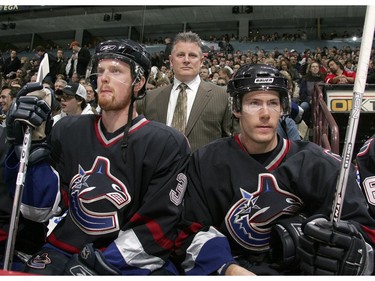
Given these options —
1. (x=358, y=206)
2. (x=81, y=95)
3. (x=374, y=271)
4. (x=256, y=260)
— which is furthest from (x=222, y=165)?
(x=81, y=95)

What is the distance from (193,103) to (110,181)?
1.50 metres

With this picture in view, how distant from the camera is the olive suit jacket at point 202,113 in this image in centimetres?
308

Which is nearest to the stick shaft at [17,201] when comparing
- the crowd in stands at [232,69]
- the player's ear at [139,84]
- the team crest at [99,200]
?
the team crest at [99,200]

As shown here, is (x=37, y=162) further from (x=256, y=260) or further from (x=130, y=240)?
(x=256, y=260)

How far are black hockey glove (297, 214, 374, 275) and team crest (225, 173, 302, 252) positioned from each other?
0.82 ft

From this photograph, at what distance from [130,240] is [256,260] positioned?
1.75ft

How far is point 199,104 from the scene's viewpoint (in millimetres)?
3129

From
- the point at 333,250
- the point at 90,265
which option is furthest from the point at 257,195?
the point at 90,265

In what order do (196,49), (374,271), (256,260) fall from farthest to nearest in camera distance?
1. (196,49)
2. (256,260)
3. (374,271)

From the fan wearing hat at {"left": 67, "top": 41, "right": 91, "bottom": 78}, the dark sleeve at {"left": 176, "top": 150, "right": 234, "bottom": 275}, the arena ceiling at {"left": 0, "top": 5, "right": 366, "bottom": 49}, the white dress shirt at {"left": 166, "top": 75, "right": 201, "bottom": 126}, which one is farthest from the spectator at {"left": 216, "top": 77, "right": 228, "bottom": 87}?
the arena ceiling at {"left": 0, "top": 5, "right": 366, "bottom": 49}

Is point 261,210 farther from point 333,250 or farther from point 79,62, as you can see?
point 79,62

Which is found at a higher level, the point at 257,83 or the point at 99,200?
the point at 257,83

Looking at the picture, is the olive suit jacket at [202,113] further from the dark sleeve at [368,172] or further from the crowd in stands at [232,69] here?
the crowd in stands at [232,69]

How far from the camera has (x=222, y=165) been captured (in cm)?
184
